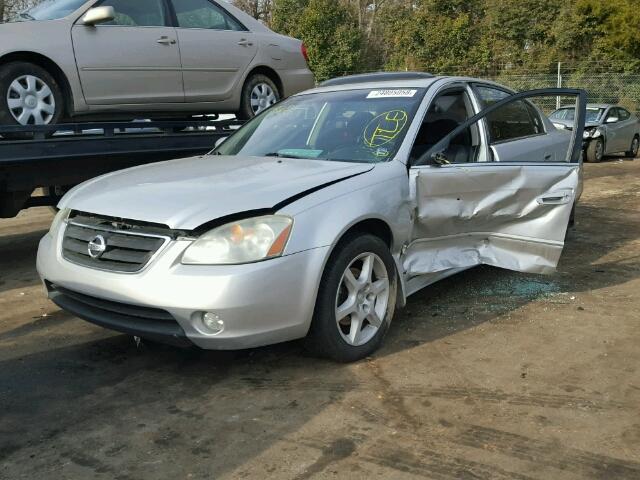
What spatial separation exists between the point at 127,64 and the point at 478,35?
26.7 metres

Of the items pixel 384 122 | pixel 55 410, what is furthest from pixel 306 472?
pixel 384 122

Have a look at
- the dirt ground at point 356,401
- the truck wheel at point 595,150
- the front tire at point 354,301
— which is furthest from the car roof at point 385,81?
the truck wheel at point 595,150

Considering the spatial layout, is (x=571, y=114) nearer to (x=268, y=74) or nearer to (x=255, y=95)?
(x=268, y=74)

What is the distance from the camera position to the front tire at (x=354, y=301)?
356cm

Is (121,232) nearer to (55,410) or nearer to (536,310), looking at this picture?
(55,410)

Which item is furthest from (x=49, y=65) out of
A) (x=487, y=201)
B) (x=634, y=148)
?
(x=634, y=148)

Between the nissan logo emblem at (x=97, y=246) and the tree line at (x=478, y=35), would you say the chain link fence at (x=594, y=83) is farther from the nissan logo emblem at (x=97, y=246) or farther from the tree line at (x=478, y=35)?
the nissan logo emblem at (x=97, y=246)

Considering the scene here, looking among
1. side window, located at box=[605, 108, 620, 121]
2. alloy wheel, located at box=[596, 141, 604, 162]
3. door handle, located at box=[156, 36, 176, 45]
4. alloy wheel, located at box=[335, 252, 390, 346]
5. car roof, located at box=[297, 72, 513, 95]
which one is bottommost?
alloy wheel, located at box=[596, 141, 604, 162]

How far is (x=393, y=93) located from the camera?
4707 millimetres

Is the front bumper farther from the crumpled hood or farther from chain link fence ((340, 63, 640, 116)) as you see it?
chain link fence ((340, 63, 640, 116))

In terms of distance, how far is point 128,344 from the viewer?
4.16 metres

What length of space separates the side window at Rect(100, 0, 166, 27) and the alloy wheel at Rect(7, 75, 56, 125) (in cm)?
86

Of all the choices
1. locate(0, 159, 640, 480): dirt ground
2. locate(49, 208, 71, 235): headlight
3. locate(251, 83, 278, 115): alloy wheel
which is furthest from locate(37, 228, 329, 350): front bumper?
locate(251, 83, 278, 115): alloy wheel

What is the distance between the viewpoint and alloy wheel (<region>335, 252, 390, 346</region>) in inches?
146
